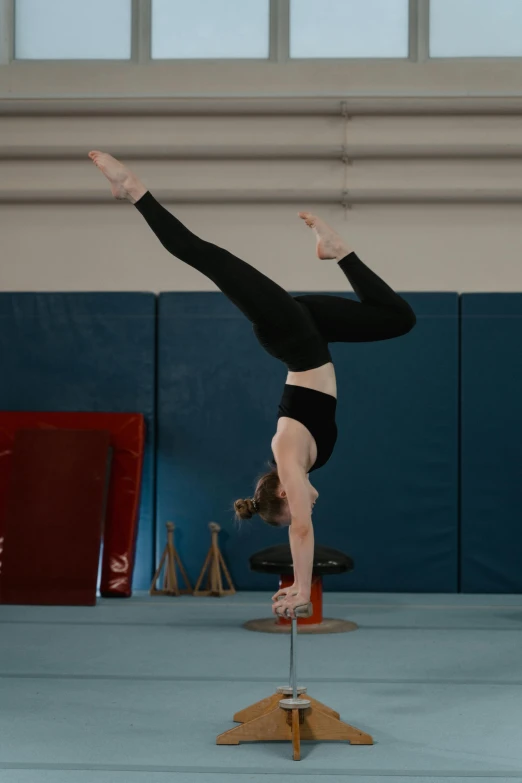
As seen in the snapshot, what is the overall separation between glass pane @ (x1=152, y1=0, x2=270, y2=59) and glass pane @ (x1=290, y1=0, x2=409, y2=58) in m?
0.26

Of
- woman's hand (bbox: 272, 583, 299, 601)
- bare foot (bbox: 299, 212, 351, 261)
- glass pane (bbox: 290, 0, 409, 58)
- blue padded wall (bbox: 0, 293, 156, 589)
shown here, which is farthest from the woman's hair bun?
glass pane (bbox: 290, 0, 409, 58)

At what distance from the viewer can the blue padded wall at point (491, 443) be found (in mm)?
7004

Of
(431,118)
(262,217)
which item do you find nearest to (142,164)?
(262,217)

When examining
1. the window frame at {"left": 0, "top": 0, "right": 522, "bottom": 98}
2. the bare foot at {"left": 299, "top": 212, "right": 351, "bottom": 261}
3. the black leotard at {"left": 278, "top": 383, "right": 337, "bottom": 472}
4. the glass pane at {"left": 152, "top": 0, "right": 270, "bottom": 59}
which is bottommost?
the black leotard at {"left": 278, "top": 383, "right": 337, "bottom": 472}

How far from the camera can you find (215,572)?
6.93 meters

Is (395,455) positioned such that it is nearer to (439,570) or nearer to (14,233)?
(439,570)

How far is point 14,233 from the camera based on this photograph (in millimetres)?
7500

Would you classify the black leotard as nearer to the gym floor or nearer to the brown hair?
the brown hair

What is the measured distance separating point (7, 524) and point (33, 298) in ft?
5.48

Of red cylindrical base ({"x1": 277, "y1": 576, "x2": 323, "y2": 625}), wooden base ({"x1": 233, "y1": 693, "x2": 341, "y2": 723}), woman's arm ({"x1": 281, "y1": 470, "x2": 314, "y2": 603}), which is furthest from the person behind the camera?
red cylindrical base ({"x1": 277, "y1": 576, "x2": 323, "y2": 625})

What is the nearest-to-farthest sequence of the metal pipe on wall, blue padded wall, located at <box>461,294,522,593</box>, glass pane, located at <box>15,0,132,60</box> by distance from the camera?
blue padded wall, located at <box>461,294,522,593</box> < the metal pipe on wall < glass pane, located at <box>15,0,132,60</box>

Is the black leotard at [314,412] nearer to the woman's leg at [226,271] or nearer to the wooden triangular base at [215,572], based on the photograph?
the woman's leg at [226,271]

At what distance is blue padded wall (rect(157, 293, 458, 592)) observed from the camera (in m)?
7.02

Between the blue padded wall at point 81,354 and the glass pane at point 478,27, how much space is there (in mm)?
2916
